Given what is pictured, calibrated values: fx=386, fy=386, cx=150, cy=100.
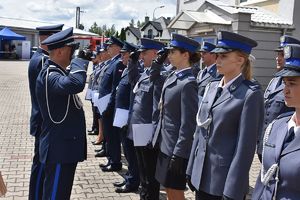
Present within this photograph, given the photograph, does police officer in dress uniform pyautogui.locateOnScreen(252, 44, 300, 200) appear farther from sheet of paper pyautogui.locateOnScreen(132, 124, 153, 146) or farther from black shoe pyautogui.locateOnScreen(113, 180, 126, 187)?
black shoe pyautogui.locateOnScreen(113, 180, 126, 187)

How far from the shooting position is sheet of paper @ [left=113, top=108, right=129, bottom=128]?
5086 mm

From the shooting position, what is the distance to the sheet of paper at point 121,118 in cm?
509

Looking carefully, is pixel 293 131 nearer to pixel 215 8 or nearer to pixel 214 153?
pixel 214 153

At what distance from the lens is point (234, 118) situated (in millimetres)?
2625

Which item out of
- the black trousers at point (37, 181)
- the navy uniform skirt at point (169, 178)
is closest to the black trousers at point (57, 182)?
the black trousers at point (37, 181)

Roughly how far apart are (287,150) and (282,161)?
6 cm

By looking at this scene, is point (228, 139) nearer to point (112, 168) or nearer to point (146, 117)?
point (146, 117)

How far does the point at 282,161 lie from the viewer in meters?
2.06

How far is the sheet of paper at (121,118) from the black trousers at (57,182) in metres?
1.72

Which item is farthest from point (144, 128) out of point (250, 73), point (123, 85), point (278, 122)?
point (278, 122)

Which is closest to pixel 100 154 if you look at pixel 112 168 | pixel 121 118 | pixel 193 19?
pixel 112 168

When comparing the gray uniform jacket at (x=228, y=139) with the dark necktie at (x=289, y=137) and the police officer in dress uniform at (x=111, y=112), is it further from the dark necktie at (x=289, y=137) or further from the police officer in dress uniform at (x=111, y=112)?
the police officer in dress uniform at (x=111, y=112)

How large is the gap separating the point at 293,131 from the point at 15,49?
43.2m

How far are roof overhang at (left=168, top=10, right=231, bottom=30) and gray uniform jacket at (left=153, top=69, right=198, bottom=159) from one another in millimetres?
8962
